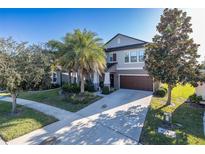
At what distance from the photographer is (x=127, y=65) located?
66.3ft

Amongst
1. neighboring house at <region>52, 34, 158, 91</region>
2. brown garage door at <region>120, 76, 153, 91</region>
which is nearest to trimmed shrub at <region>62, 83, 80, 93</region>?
neighboring house at <region>52, 34, 158, 91</region>

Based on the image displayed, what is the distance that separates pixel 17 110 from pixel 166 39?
14149mm

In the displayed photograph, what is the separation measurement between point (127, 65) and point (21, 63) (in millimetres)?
13022

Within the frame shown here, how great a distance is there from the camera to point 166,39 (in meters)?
12.3

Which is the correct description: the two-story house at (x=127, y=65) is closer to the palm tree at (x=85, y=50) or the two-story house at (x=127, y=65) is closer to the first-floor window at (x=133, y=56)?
the first-floor window at (x=133, y=56)

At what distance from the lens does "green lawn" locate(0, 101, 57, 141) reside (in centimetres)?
855

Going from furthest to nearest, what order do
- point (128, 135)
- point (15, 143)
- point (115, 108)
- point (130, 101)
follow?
point (130, 101), point (115, 108), point (128, 135), point (15, 143)

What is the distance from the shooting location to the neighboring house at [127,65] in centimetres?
1864

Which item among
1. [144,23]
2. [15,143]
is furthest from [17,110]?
[144,23]

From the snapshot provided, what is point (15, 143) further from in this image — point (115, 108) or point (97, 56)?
point (97, 56)

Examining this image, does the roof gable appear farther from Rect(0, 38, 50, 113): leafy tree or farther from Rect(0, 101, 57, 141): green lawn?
Rect(0, 101, 57, 141): green lawn

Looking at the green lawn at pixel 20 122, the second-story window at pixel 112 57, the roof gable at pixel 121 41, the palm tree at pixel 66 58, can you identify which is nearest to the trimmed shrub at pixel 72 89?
the palm tree at pixel 66 58

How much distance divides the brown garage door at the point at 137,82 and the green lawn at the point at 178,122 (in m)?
4.05

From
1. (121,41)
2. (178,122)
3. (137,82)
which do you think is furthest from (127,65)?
(178,122)
